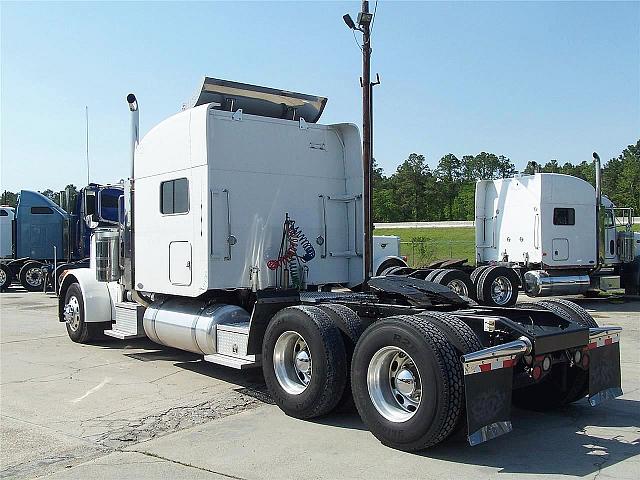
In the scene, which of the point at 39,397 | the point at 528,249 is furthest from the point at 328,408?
the point at 528,249

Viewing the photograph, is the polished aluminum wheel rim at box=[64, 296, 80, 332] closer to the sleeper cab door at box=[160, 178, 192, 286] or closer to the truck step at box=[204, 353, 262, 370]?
the sleeper cab door at box=[160, 178, 192, 286]

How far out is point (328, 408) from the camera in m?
6.29

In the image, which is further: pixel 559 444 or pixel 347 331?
pixel 347 331

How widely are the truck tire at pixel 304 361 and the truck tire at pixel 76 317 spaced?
4933mm

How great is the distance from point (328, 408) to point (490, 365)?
1731 millimetres

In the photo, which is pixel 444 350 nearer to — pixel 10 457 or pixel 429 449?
pixel 429 449

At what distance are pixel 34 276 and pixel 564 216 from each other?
17965 mm

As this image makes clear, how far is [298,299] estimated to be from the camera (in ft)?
25.2

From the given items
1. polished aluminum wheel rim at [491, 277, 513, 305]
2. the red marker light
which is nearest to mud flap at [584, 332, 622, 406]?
the red marker light

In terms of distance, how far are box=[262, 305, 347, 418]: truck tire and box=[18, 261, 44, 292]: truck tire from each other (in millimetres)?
20037

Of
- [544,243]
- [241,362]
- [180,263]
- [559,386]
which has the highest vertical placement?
[544,243]

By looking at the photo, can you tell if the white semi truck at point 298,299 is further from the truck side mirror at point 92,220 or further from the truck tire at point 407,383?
the truck side mirror at point 92,220

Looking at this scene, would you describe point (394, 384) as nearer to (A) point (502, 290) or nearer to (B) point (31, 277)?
(A) point (502, 290)

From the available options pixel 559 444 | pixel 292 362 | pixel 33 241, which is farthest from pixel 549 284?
pixel 33 241
